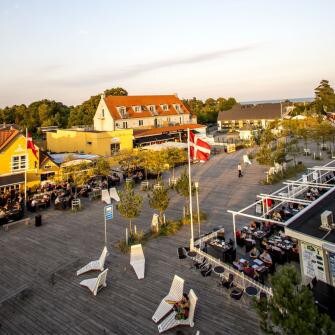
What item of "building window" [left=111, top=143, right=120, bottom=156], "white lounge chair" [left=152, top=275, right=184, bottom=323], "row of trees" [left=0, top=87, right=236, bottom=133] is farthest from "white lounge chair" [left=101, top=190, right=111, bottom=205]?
"row of trees" [left=0, top=87, right=236, bottom=133]

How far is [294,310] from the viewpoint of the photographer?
19.6 ft

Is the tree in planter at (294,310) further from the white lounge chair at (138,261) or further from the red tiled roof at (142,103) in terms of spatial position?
the red tiled roof at (142,103)

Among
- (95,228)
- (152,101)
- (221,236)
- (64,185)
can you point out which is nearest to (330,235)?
(221,236)

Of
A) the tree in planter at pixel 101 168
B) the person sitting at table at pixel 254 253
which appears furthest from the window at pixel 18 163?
the person sitting at table at pixel 254 253

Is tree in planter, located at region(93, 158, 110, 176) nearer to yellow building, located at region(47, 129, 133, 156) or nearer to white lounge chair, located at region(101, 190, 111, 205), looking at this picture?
white lounge chair, located at region(101, 190, 111, 205)

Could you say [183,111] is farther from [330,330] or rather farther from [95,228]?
[330,330]

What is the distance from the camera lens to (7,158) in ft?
84.2

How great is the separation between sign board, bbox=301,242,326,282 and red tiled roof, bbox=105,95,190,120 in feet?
138

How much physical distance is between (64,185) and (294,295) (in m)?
24.7

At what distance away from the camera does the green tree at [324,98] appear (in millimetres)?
88938

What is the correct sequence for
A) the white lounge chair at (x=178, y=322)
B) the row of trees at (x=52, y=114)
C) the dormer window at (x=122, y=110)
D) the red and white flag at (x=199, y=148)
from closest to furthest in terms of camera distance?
the white lounge chair at (x=178, y=322), the red and white flag at (x=199, y=148), the dormer window at (x=122, y=110), the row of trees at (x=52, y=114)

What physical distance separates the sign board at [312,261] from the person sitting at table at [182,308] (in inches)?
169

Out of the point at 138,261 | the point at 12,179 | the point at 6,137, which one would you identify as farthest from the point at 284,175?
the point at 6,137

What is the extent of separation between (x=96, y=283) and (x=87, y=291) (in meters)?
0.67
